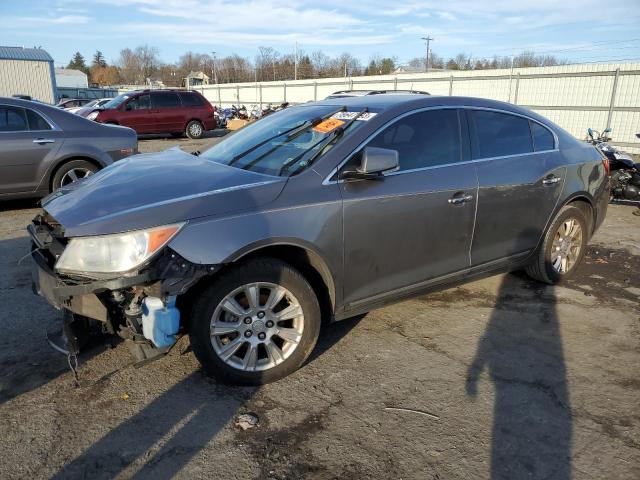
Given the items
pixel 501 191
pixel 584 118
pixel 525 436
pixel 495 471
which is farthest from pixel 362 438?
pixel 584 118

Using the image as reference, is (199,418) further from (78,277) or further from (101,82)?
(101,82)

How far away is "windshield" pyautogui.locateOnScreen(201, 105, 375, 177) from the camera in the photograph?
3377mm

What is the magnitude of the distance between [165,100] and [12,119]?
12.9 metres

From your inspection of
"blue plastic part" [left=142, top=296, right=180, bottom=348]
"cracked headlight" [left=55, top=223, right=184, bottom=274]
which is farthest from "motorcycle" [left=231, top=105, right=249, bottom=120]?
"blue plastic part" [left=142, top=296, right=180, bottom=348]

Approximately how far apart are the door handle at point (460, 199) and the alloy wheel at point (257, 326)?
1.41 metres

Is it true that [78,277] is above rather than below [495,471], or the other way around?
above

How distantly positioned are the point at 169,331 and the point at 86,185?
136 cm

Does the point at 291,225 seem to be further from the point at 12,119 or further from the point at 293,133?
the point at 12,119

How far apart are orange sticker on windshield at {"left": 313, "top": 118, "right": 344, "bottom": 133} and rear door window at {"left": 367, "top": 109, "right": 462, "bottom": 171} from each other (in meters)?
0.32

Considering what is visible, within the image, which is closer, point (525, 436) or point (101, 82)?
point (525, 436)

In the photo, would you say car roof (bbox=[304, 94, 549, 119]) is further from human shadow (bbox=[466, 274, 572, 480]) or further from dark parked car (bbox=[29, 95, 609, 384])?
human shadow (bbox=[466, 274, 572, 480])

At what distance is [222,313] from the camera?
297 centimetres

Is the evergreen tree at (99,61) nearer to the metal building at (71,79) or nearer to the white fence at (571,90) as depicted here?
the metal building at (71,79)

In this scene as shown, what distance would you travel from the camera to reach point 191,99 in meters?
19.9
